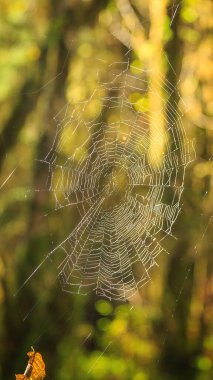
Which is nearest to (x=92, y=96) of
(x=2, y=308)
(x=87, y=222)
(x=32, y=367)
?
(x=87, y=222)

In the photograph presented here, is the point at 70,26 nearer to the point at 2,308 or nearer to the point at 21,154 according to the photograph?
the point at 21,154

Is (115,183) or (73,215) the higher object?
(115,183)

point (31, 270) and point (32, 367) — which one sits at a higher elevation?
point (31, 270)
